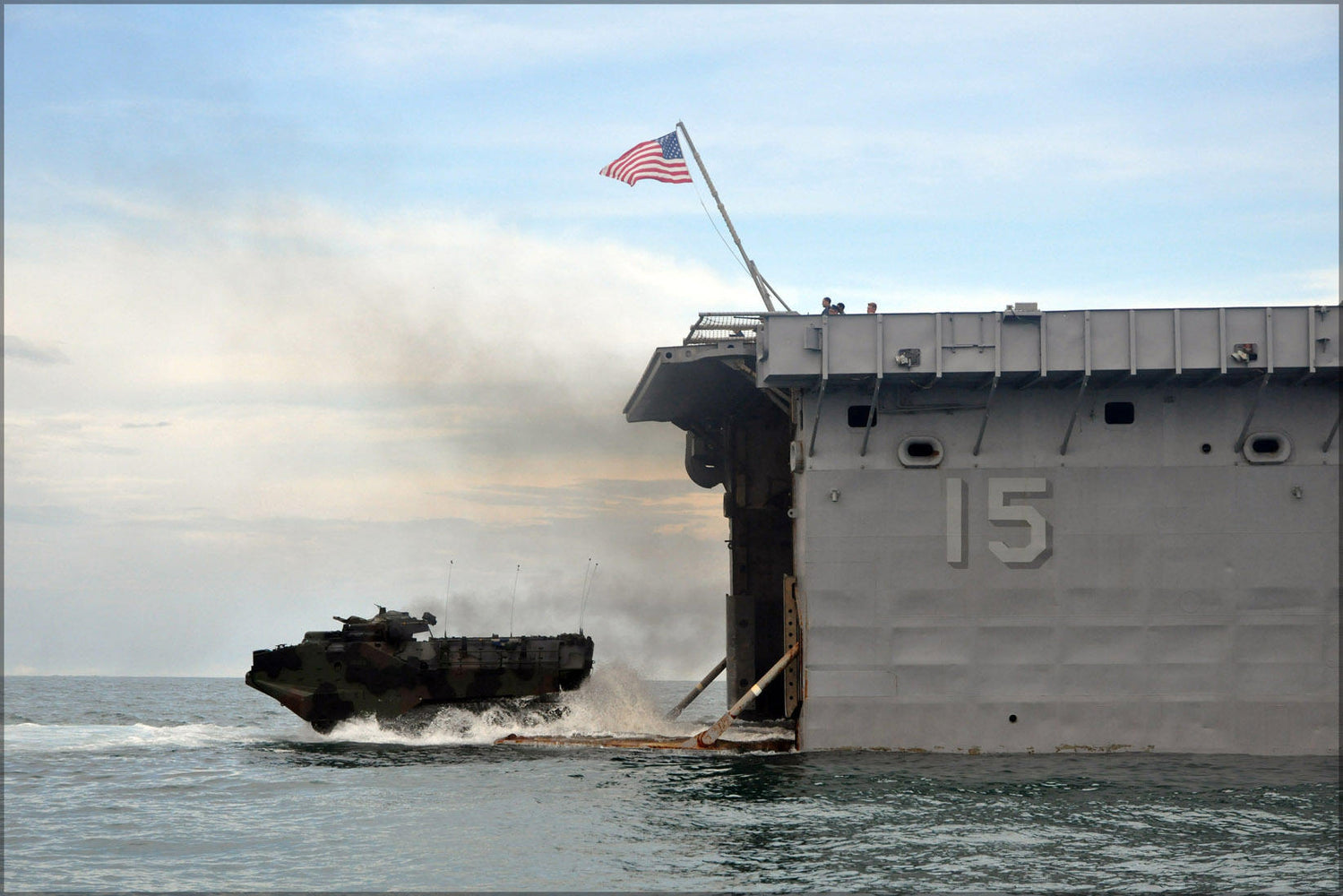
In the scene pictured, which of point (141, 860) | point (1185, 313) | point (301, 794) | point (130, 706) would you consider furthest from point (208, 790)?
point (130, 706)

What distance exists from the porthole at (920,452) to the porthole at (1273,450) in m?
6.65

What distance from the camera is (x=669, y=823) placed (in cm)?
2141

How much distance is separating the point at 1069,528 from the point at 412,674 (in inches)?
720

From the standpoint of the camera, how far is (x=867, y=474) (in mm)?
27375

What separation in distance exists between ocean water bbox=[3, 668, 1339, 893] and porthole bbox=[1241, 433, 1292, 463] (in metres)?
6.44

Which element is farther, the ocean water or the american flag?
the american flag

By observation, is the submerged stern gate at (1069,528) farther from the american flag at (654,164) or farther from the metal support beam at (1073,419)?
the american flag at (654,164)

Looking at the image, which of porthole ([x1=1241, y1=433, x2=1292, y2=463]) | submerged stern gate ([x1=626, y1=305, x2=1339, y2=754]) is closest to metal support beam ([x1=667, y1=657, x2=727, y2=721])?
submerged stern gate ([x1=626, y1=305, x2=1339, y2=754])

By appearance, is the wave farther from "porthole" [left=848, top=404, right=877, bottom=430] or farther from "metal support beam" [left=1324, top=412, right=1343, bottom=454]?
"metal support beam" [left=1324, top=412, right=1343, bottom=454]

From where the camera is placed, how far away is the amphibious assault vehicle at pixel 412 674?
1346 inches

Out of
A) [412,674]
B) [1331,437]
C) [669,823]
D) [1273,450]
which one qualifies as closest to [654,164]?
[412,674]

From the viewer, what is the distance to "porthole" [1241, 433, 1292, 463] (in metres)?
26.7

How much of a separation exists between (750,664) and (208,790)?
16.5 metres

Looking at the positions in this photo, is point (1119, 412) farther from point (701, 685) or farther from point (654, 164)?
point (701, 685)
